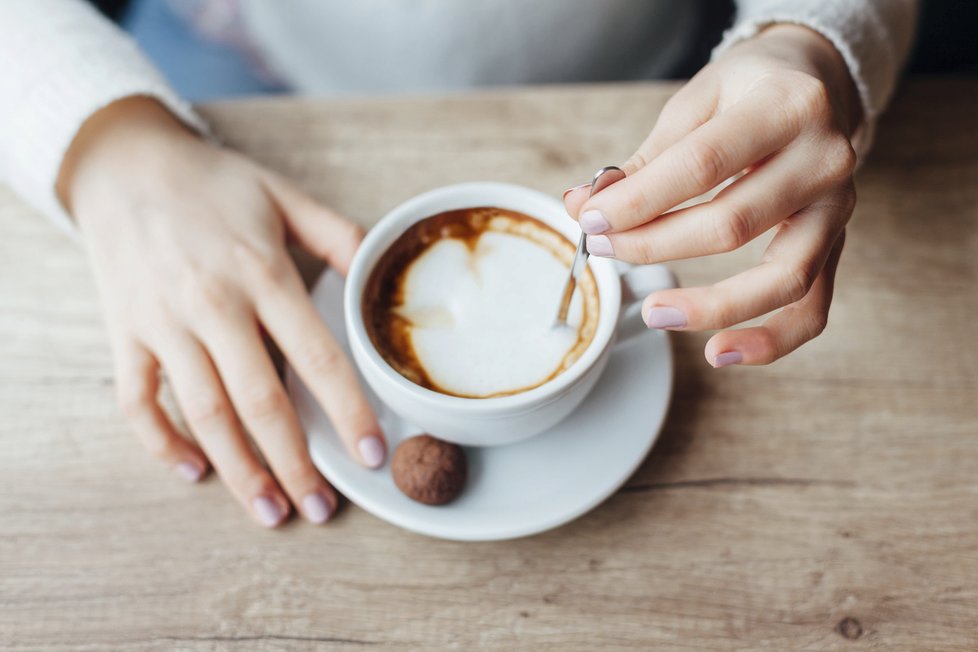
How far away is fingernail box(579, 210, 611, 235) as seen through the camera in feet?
1.71

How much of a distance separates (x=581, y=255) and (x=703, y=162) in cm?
13

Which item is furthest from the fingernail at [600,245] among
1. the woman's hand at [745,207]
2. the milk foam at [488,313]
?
the milk foam at [488,313]

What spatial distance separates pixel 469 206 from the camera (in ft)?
2.24

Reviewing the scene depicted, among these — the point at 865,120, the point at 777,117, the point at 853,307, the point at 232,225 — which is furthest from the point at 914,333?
the point at 232,225

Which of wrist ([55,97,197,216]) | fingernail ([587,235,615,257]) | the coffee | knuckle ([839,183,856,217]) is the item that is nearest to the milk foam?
the coffee

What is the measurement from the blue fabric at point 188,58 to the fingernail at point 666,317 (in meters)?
0.86

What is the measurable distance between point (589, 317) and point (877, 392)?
0.32 m

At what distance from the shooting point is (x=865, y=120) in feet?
2.41

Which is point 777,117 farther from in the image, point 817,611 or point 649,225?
point 817,611

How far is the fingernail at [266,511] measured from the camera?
2.12 ft

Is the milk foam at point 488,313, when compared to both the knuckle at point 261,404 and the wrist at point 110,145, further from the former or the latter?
the wrist at point 110,145

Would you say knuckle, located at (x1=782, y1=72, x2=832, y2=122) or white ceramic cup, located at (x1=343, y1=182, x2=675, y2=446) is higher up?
knuckle, located at (x1=782, y1=72, x2=832, y2=122)

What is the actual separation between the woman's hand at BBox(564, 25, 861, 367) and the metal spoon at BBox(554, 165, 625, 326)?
1 centimetres

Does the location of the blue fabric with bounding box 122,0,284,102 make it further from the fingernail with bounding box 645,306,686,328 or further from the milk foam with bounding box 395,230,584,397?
the fingernail with bounding box 645,306,686,328
